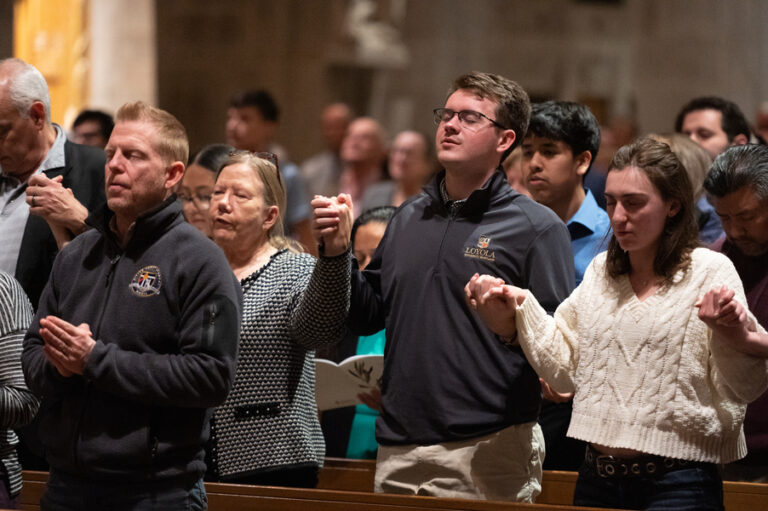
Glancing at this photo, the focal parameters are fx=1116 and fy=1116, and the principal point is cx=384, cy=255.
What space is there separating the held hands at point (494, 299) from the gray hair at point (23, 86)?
1773 mm

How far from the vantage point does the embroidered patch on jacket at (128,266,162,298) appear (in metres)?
2.76

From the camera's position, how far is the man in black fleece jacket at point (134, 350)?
2660mm

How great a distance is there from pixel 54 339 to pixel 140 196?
1.49 feet

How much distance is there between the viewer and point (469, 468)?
3051 millimetres

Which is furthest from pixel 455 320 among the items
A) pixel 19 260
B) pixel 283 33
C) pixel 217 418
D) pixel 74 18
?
pixel 283 33

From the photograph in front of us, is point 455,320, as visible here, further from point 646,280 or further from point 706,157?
point 706,157

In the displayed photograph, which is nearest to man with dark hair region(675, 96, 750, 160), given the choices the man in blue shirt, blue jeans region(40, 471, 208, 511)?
the man in blue shirt

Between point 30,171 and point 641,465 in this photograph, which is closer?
point 641,465

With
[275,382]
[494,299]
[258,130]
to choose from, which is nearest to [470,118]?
[494,299]

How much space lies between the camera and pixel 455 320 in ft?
10.3

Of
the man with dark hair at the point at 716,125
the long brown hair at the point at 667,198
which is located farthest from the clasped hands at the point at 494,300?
the man with dark hair at the point at 716,125

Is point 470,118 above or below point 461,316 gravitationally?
above

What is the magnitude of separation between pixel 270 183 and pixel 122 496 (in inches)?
50.8

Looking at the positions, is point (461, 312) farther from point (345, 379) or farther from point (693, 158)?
point (693, 158)
